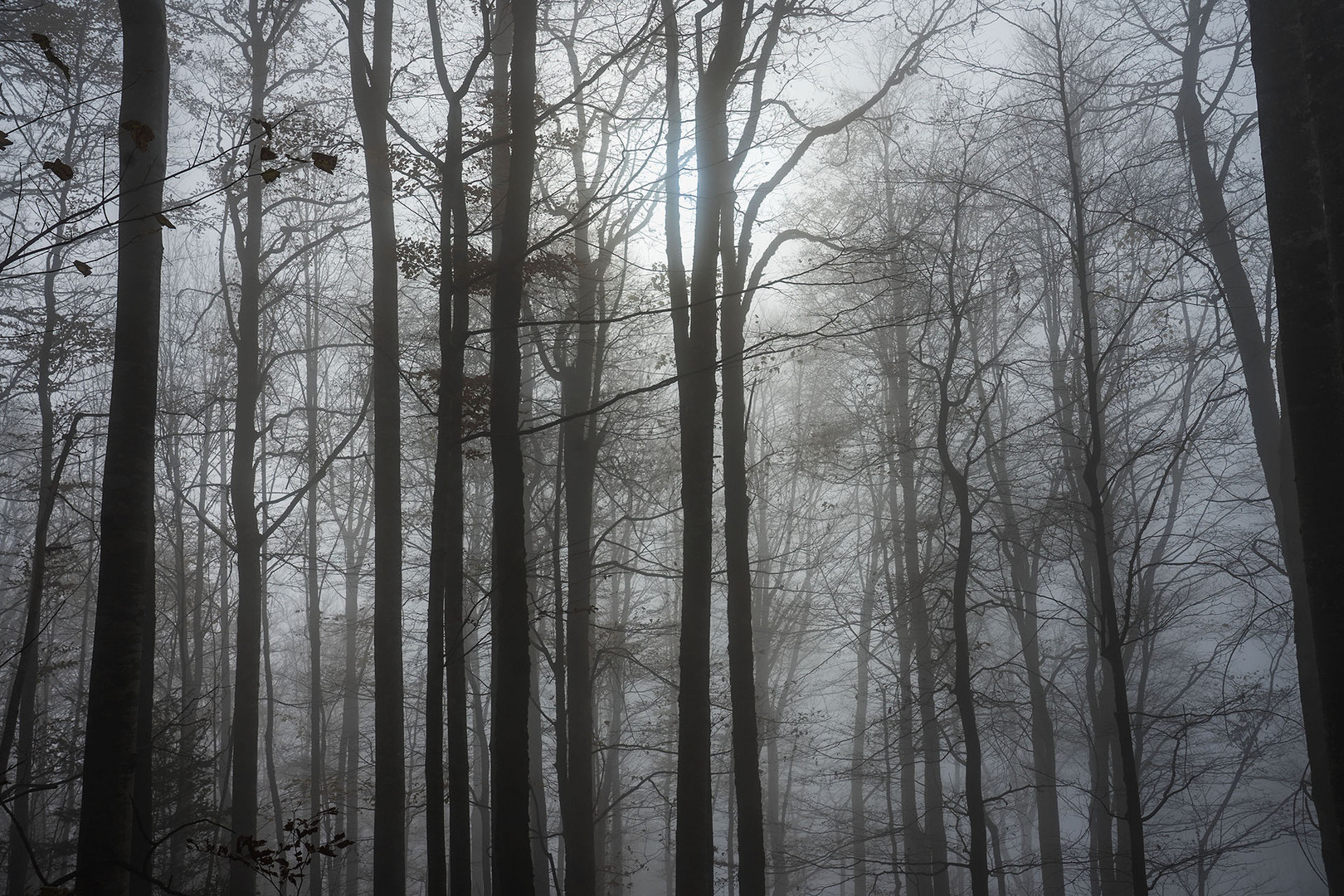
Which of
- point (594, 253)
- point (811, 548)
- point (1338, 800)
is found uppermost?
point (594, 253)

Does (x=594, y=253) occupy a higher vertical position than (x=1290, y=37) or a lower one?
higher

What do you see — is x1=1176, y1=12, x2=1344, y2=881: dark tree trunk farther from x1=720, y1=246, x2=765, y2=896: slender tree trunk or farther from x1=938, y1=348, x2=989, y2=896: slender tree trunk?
x1=720, y1=246, x2=765, y2=896: slender tree trunk

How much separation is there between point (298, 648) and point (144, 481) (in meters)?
35.4

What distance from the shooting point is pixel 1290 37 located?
15.5ft

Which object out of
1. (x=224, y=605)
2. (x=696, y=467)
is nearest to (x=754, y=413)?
(x=224, y=605)

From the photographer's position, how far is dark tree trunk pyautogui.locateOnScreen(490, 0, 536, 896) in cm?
518

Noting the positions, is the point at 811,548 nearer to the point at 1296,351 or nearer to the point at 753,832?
the point at 753,832

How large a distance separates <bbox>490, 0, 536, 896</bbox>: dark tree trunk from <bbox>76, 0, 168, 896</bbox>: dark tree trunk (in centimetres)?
197

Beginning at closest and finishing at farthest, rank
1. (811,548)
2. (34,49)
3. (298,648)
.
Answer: (34,49) → (811,548) → (298,648)

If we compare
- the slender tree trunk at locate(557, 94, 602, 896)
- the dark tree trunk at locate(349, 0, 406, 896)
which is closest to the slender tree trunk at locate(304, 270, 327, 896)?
the slender tree trunk at locate(557, 94, 602, 896)

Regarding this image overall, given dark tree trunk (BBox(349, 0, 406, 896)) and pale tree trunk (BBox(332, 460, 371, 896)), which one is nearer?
dark tree trunk (BBox(349, 0, 406, 896))

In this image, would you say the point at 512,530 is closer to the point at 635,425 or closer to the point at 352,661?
the point at 635,425

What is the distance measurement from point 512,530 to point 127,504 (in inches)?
88.4

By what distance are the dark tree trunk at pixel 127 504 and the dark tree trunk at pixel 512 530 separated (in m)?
1.97
